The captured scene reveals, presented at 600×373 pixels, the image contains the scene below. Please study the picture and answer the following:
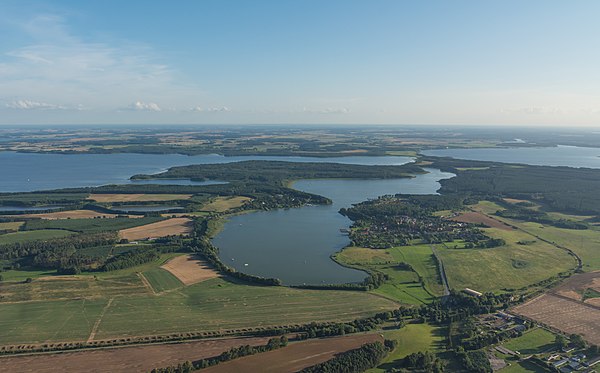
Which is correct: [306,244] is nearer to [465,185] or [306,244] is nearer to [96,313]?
[96,313]

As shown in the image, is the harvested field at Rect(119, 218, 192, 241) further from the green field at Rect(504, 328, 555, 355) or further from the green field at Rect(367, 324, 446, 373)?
the green field at Rect(504, 328, 555, 355)

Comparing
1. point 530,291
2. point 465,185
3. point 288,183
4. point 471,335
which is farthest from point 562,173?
point 471,335

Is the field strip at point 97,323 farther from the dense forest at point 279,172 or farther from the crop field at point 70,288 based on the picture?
the dense forest at point 279,172

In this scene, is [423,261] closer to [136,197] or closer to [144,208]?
[144,208]

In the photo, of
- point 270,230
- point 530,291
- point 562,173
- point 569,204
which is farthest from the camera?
A: point 562,173

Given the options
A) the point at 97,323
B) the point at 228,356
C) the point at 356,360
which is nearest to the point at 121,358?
the point at 97,323

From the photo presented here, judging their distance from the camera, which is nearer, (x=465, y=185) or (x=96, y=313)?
(x=96, y=313)

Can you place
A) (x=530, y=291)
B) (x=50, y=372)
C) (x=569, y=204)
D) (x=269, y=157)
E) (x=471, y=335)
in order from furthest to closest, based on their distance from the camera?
(x=269, y=157)
(x=569, y=204)
(x=530, y=291)
(x=471, y=335)
(x=50, y=372)
